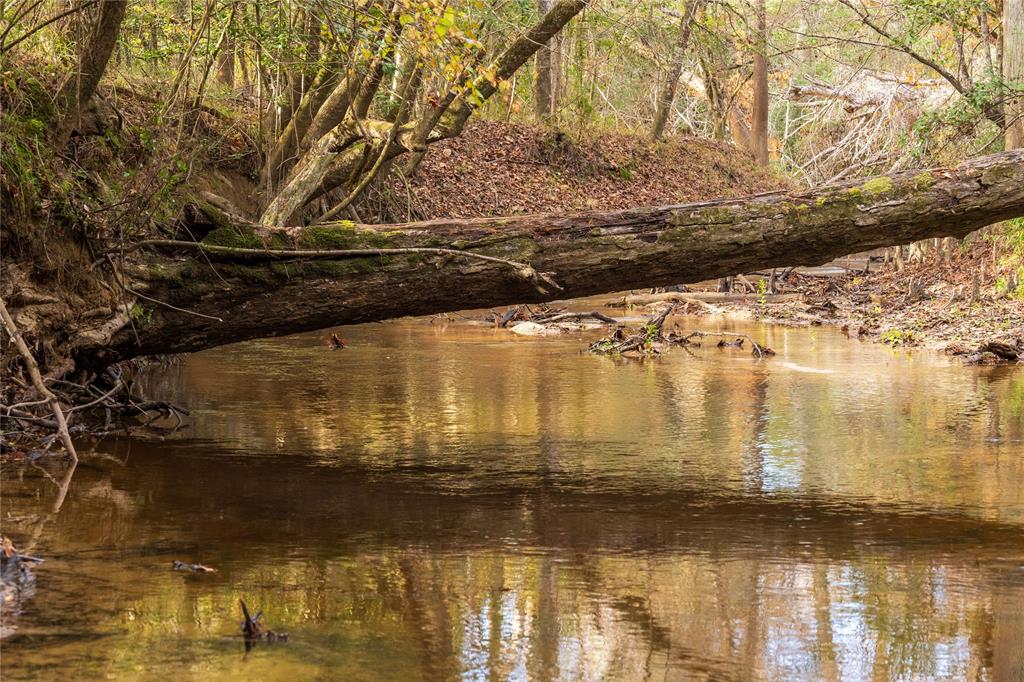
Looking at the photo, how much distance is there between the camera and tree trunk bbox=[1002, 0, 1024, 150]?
16.7 m

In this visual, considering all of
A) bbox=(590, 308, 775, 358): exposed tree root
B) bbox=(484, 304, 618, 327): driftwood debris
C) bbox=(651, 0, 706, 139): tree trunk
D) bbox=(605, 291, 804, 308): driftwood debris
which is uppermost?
bbox=(651, 0, 706, 139): tree trunk

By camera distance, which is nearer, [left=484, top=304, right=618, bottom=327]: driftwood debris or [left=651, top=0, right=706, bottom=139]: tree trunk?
[left=484, top=304, right=618, bottom=327]: driftwood debris


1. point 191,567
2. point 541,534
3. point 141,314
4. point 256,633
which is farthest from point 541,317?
point 256,633

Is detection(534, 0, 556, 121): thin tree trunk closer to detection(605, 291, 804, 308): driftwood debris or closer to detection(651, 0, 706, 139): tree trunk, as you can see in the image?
detection(651, 0, 706, 139): tree trunk

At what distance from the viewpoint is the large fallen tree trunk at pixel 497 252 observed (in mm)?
7918

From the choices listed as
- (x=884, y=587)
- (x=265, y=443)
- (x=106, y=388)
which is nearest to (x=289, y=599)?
(x=884, y=587)

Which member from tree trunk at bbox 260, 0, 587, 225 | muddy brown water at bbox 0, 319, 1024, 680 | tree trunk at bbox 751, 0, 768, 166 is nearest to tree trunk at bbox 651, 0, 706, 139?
tree trunk at bbox 751, 0, 768, 166

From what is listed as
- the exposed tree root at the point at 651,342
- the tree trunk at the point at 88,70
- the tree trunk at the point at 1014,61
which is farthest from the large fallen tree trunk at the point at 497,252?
the tree trunk at the point at 1014,61

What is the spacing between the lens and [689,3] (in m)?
18.0

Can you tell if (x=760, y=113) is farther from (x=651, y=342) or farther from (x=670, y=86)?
(x=651, y=342)

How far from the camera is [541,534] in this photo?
5578mm

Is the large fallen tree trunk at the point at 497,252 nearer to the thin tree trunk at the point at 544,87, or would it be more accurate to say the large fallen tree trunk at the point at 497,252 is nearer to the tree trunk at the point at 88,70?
the tree trunk at the point at 88,70

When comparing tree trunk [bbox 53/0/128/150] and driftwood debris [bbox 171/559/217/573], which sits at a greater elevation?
tree trunk [bbox 53/0/128/150]

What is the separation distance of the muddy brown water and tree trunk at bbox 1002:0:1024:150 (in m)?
8.19
